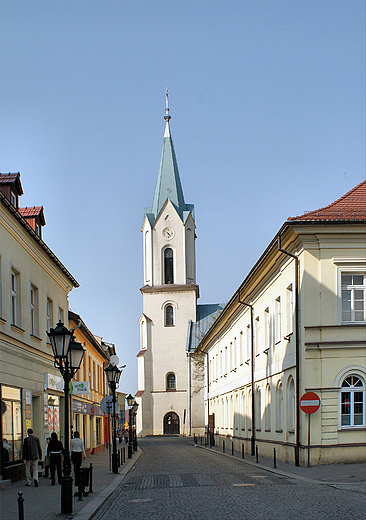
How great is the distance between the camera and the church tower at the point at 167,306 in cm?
7388

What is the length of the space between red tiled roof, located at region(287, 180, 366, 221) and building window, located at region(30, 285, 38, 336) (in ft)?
29.6

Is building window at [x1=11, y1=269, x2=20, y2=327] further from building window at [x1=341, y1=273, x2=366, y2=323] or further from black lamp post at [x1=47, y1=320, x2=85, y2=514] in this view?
building window at [x1=341, y1=273, x2=366, y2=323]

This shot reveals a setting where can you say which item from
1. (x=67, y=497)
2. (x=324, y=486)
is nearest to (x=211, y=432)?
(x=324, y=486)

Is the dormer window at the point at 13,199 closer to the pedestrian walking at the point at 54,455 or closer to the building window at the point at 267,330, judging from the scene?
the pedestrian walking at the point at 54,455

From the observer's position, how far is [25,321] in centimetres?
2109

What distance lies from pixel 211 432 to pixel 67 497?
37.9 m

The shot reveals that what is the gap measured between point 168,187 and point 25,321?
60.7 m

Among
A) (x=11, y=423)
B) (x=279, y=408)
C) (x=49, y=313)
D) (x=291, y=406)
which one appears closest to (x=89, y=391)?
(x=49, y=313)

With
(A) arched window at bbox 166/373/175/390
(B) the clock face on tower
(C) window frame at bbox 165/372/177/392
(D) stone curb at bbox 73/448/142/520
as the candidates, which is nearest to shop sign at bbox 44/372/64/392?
(D) stone curb at bbox 73/448/142/520

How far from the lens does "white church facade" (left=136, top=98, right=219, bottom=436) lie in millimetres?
73812

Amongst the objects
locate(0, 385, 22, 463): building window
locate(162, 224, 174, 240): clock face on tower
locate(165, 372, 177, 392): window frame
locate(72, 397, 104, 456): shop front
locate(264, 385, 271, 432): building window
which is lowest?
locate(165, 372, 177, 392): window frame

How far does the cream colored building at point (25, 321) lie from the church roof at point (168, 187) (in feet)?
174

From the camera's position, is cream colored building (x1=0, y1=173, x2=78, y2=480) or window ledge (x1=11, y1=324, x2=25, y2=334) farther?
window ledge (x1=11, y1=324, x2=25, y2=334)

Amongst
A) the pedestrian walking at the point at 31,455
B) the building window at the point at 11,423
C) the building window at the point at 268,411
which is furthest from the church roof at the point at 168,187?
the pedestrian walking at the point at 31,455
